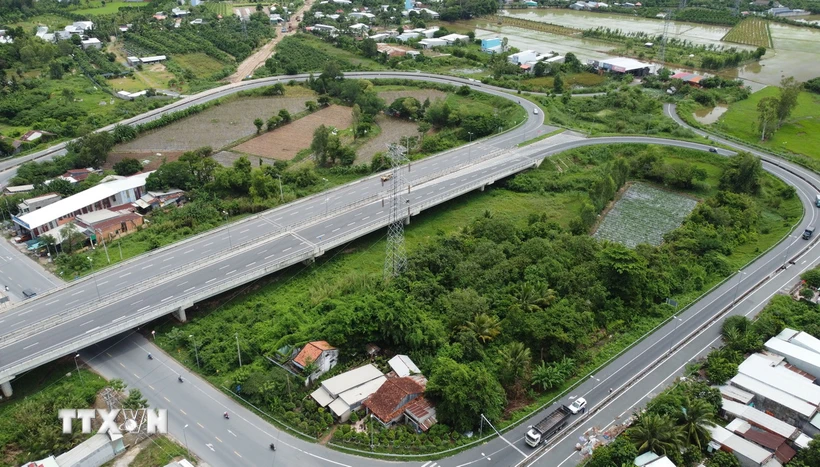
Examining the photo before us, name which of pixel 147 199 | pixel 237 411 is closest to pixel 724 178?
pixel 237 411

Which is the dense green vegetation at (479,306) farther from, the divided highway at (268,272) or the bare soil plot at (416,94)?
the bare soil plot at (416,94)

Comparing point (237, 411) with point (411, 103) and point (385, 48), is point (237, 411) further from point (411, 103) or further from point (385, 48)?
point (385, 48)

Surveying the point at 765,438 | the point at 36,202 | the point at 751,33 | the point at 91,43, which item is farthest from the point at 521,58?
the point at 765,438

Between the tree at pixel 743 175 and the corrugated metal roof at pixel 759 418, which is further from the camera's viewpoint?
the tree at pixel 743 175

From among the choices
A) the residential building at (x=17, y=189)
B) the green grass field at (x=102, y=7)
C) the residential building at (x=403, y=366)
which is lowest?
the residential building at (x=403, y=366)

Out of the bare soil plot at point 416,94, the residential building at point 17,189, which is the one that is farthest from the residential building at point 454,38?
the residential building at point 17,189

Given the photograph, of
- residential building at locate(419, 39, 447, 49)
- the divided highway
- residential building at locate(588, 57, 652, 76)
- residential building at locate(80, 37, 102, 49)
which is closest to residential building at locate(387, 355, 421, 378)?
the divided highway
